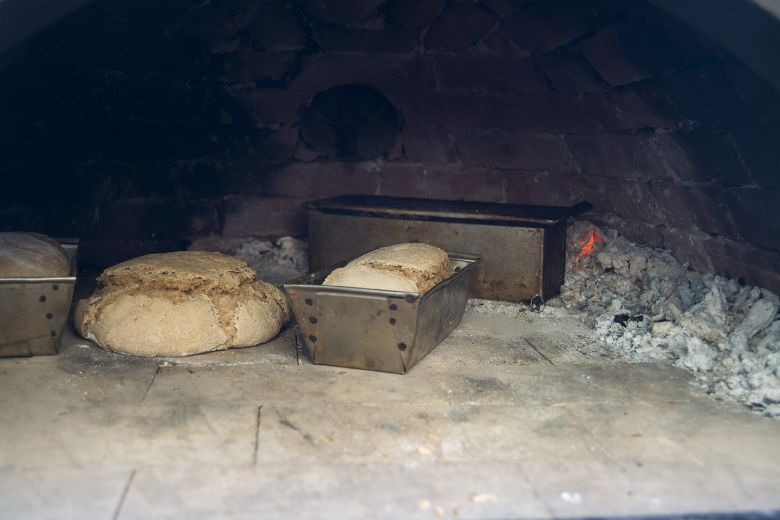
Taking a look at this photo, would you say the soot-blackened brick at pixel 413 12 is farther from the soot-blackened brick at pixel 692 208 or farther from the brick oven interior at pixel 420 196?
the soot-blackened brick at pixel 692 208

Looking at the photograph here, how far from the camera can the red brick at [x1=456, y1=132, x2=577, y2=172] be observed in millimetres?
5262

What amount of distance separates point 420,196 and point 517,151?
0.77 metres

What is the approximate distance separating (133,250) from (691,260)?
12.3ft

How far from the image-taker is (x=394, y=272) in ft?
12.0

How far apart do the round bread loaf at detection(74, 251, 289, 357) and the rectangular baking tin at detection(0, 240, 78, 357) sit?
234 millimetres

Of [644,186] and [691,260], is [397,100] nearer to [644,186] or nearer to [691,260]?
[644,186]

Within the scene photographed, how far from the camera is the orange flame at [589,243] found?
5.14 meters

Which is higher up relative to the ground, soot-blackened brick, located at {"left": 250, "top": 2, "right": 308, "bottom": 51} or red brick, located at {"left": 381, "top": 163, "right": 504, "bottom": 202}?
soot-blackened brick, located at {"left": 250, "top": 2, "right": 308, "bottom": 51}

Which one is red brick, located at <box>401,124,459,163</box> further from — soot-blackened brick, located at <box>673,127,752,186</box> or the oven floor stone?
the oven floor stone

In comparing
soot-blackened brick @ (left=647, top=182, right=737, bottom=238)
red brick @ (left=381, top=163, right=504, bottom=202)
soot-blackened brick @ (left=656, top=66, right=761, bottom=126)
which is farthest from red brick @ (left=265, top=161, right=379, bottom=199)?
soot-blackened brick @ (left=656, top=66, right=761, bottom=126)

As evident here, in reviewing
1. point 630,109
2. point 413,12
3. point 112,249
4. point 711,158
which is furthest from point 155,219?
point 711,158

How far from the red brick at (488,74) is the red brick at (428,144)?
347 mm

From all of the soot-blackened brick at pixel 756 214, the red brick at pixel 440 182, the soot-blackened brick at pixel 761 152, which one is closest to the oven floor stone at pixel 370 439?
the soot-blackened brick at pixel 756 214

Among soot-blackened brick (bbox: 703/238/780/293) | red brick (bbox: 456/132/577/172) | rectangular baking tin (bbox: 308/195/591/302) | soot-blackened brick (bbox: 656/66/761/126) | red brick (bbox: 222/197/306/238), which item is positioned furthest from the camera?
red brick (bbox: 222/197/306/238)
